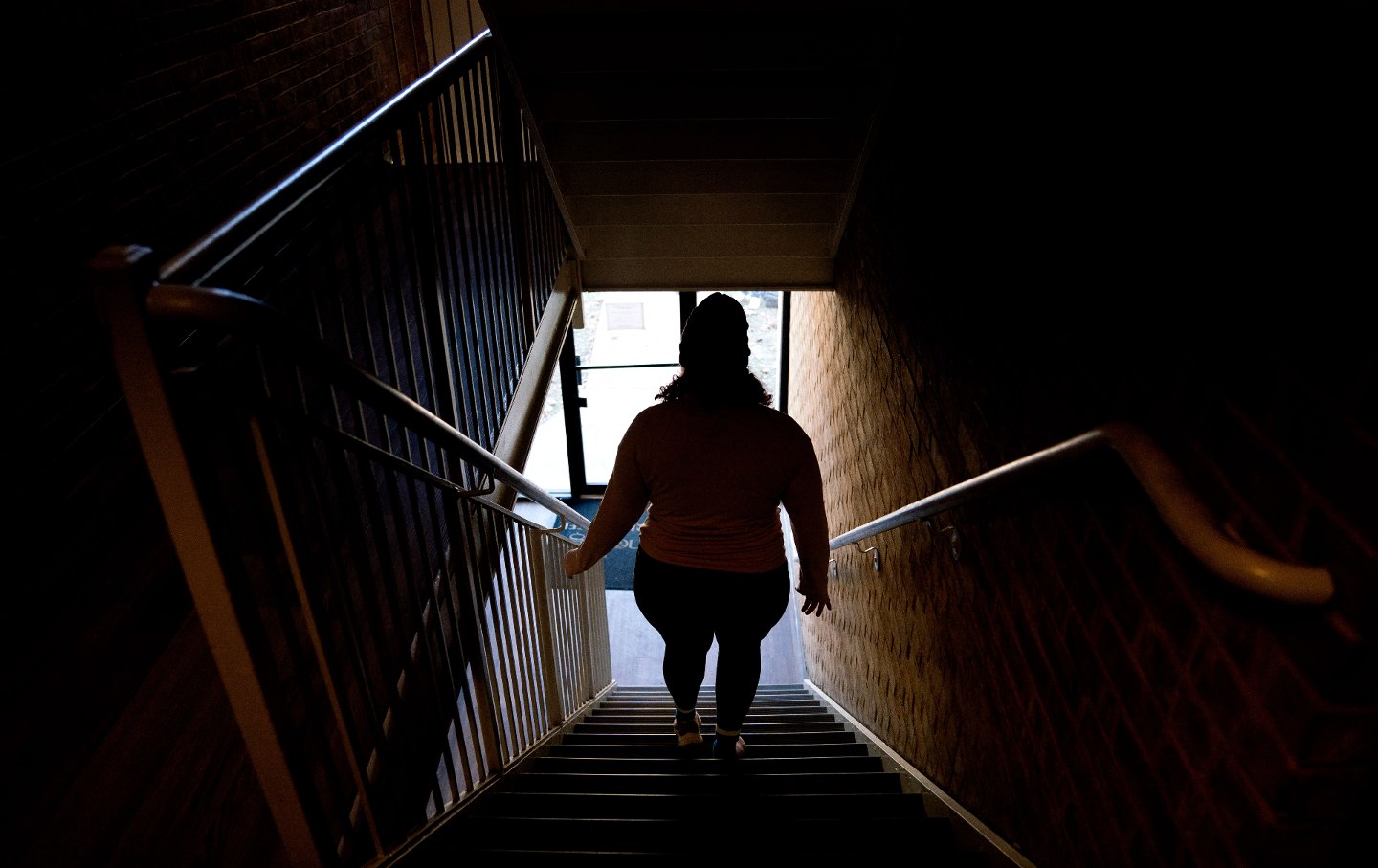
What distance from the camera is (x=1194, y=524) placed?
856mm

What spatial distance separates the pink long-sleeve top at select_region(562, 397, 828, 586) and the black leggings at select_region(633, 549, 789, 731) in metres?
0.04

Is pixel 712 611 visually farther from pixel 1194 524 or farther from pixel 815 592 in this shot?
pixel 1194 524

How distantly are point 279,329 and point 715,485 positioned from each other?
3.51 feet

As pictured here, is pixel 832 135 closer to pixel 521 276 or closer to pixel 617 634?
pixel 521 276

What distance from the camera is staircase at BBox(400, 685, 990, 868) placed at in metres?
1.72

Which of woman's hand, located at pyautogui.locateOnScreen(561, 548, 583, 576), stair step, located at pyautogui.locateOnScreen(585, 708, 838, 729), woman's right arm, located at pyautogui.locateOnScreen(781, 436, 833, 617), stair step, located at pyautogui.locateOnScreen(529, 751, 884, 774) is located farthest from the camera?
stair step, located at pyautogui.locateOnScreen(585, 708, 838, 729)

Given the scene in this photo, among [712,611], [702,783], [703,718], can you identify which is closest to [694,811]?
[702,783]

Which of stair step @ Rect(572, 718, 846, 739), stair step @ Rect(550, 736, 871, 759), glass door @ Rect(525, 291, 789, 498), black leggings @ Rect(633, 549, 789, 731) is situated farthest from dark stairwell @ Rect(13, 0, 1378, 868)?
glass door @ Rect(525, 291, 789, 498)

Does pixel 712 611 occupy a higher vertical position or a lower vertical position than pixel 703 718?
higher

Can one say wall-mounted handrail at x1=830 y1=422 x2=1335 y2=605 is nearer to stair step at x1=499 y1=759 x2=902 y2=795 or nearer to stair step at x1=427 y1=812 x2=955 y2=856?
stair step at x1=427 y1=812 x2=955 y2=856

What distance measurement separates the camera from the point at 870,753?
2832 mm

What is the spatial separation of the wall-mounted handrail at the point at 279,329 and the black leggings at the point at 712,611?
2.31ft

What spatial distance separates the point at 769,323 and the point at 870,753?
5954 millimetres

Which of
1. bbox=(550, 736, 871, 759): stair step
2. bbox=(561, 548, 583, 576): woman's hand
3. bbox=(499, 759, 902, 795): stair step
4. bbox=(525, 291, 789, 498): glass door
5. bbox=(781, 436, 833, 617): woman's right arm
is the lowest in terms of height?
bbox=(525, 291, 789, 498): glass door
